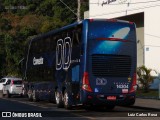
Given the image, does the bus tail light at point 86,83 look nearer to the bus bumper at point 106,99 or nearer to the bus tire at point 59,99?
the bus bumper at point 106,99

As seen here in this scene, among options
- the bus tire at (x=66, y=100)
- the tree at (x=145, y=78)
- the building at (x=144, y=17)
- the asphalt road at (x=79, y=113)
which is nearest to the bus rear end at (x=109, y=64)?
the asphalt road at (x=79, y=113)

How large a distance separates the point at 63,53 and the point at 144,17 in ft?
74.7

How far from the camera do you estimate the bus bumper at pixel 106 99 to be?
21906 millimetres

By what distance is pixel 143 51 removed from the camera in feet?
158

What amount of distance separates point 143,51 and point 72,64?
25.4 metres

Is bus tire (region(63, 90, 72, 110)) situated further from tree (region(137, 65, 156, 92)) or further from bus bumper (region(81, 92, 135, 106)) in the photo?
tree (region(137, 65, 156, 92))

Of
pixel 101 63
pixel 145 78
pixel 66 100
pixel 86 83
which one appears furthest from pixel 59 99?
pixel 145 78

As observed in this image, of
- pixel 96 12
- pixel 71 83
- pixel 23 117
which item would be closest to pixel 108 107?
pixel 71 83

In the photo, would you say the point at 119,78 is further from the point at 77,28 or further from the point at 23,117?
the point at 23,117

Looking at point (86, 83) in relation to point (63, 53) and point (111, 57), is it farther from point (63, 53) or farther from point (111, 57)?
point (63, 53)

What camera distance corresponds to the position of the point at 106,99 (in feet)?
73.2

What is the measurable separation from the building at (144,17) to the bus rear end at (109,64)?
21798mm

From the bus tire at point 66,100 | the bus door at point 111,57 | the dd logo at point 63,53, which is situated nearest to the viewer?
the bus door at point 111,57

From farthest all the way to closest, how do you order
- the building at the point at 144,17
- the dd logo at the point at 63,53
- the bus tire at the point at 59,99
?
the building at the point at 144,17, the bus tire at the point at 59,99, the dd logo at the point at 63,53
